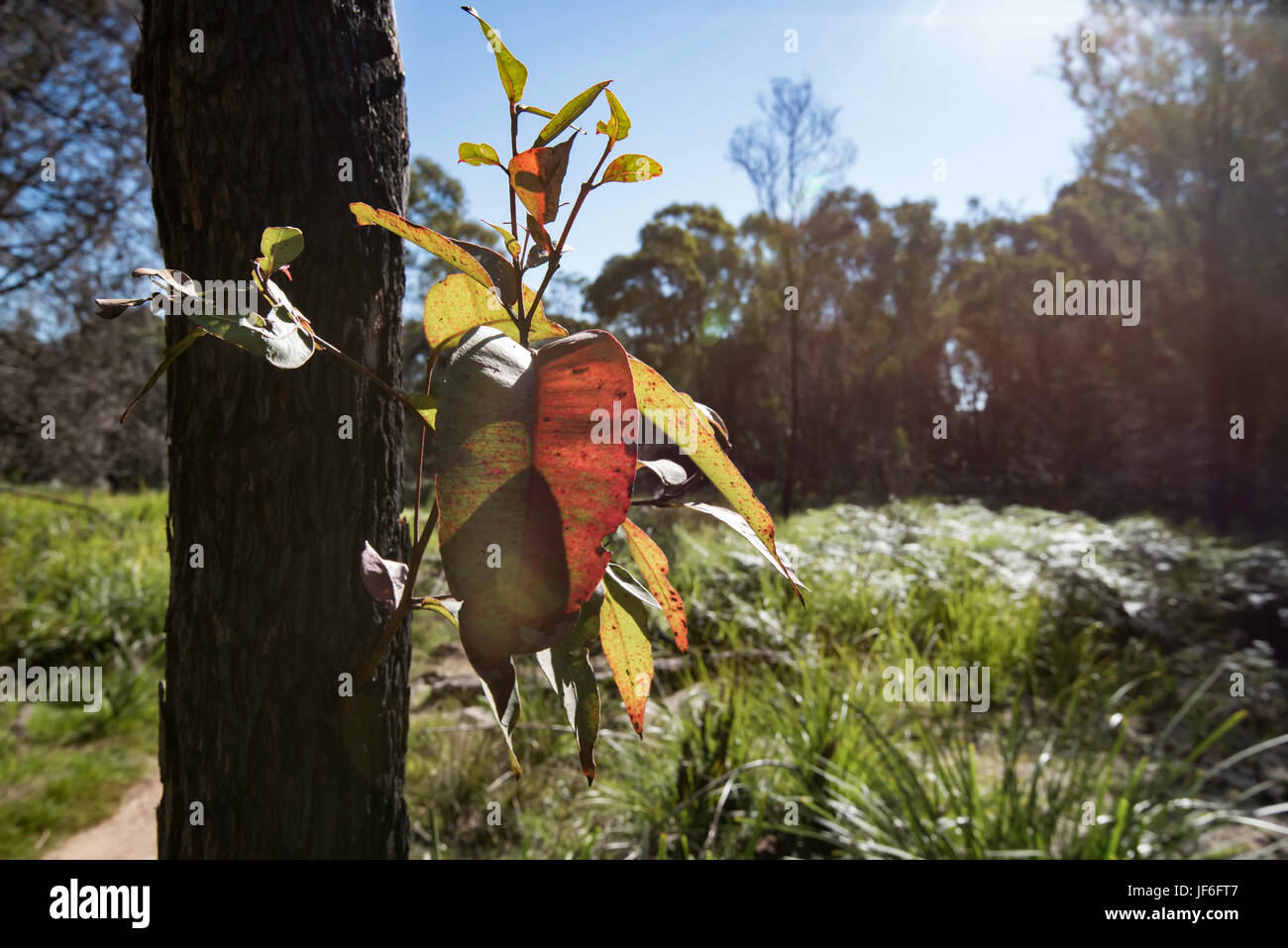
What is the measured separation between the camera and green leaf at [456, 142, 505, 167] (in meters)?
0.47

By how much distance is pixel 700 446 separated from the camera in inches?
16.6

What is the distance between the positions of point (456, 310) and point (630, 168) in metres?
0.21

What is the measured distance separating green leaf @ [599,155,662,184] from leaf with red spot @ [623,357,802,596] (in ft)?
0.38

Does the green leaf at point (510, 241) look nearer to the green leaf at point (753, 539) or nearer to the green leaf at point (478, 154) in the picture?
the green leaf at point (478, 154)

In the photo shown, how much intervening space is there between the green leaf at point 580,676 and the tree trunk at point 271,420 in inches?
13.0

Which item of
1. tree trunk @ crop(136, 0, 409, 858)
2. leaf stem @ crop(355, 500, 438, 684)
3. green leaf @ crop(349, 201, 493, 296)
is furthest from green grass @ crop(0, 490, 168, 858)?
green leaf @ crop(349, 201, 493, 296)

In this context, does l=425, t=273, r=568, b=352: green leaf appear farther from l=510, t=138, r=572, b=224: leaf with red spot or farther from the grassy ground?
the grassy ground

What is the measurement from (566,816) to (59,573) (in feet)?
13.1

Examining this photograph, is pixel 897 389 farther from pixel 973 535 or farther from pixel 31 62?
pixel 31 62

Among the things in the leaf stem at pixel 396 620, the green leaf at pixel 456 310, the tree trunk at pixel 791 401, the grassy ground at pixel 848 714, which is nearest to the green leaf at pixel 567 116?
Answer: the green leaf at pixel 456 310

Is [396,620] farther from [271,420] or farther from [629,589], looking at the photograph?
[271,420]

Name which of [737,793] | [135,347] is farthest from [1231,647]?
[135,347]

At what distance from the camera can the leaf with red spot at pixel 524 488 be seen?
0.31 meters

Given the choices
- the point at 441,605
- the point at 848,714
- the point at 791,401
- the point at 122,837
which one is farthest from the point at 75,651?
the point at 791,401
